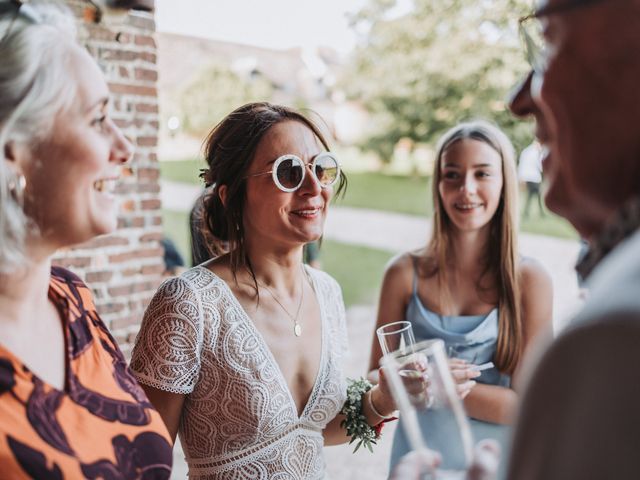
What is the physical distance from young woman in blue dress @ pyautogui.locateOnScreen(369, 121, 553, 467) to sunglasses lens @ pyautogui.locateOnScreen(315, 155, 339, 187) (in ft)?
2.53

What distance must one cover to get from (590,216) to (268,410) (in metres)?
1.27

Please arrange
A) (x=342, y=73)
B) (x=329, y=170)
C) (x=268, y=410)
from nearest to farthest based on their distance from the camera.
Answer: (x=268, y=410), (x=329, y=170), (x=342, y=73)

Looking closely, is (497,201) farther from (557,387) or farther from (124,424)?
(557,387)

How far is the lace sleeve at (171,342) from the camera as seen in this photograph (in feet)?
5.94

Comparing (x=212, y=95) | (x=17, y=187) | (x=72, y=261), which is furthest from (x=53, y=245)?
(x=212, y=95)

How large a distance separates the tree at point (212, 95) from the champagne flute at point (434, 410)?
11597mm

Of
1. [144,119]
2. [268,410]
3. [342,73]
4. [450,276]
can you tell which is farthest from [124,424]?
[342,73]

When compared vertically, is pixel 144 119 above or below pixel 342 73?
below

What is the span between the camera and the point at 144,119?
4.06 meters

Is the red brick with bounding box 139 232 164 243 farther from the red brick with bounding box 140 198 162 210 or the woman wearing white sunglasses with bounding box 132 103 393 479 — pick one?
the woman wearing white sunglasses with bounding box 132 103 393 479

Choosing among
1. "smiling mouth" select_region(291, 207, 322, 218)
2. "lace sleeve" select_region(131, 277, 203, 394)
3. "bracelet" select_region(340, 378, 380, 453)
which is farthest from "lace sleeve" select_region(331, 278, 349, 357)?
"lace sleeve" select_region(131, 277, 203, 394)

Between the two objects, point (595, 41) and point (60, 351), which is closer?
point (595, 41)

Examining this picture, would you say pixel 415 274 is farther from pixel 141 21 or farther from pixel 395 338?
pixel 141 21

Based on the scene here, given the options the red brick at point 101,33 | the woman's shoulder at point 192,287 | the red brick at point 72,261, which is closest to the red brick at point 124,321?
the red brick at point 72,261
